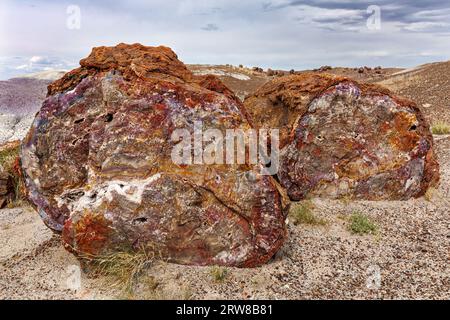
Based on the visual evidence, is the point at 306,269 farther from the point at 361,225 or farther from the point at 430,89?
the point at 430,89

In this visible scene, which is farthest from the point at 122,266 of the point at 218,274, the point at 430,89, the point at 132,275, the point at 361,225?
the point at 430,89

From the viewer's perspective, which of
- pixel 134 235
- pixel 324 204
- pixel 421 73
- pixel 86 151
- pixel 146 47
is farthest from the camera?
pixel 421 73

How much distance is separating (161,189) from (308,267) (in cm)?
230

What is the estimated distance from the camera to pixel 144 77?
6051mm

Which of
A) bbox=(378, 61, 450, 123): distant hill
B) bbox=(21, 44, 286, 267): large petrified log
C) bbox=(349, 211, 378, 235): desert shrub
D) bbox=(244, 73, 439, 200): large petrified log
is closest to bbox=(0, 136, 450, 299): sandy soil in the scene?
bbox=(349, 211, 378, 235): desert shrub

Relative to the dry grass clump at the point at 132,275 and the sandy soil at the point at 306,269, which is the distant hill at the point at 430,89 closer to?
the sandy soil at the point at 306,269

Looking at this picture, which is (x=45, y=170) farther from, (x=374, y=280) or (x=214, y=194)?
(x=374, y=280)

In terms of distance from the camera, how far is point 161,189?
18.8 feet

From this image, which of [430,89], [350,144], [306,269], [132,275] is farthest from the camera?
[430,89]

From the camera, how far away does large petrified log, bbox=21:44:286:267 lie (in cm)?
570

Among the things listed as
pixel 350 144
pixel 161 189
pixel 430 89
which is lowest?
pixel 161 189

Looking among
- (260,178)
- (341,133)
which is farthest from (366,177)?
(260,178)

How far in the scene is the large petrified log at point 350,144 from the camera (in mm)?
8547

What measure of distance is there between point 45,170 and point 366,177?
576 cm
